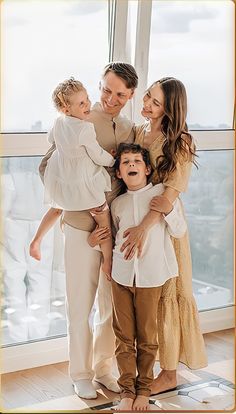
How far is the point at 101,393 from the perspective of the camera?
2863 millimetres

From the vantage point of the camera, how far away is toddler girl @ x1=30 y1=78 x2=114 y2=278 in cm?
259

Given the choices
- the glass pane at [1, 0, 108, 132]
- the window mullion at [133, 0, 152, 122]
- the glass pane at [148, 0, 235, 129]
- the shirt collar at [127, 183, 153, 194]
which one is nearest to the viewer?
the shirt collar at [127, 183, 153, 194]

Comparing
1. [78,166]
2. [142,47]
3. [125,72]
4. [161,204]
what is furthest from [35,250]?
[142,47]

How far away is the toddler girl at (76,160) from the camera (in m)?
2.59

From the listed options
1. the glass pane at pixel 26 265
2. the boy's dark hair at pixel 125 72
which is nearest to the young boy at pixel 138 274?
the boy's dark hair at pixel 125 72

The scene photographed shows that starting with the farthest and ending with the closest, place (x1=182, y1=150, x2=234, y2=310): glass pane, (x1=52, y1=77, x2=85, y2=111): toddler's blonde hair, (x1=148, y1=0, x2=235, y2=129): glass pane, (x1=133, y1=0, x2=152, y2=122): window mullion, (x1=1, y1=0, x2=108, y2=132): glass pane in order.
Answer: (x1=182, y1=150, x2=234, y2=310): glass pane < (x1=148, y1=0, x2=235, y2=129): glass pane < (x1=133, y1=0, x2=152, y2=122): window mullion < (x1=1, y1=0, x2=108, y2=132): glass pane < (x1=52, y1=77, x2=85, y2=111): toddler's blonde hair

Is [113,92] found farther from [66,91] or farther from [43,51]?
[43,51]

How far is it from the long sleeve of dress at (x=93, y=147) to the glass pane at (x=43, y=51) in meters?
0.53

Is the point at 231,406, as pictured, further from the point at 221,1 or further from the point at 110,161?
the point at 221,1

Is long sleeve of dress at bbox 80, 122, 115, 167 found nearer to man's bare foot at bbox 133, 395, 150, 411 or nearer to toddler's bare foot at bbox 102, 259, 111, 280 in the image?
toddler's bare foot at bbox 102, 259, 111, 280

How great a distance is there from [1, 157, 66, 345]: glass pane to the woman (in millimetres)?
574

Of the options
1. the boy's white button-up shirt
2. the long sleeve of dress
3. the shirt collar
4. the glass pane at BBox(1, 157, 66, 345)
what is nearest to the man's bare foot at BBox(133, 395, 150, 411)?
the boy's white button-up shirt

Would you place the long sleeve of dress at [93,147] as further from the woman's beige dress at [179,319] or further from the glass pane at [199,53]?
the glass pane at [199,53]

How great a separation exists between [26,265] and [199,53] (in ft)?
4.35
